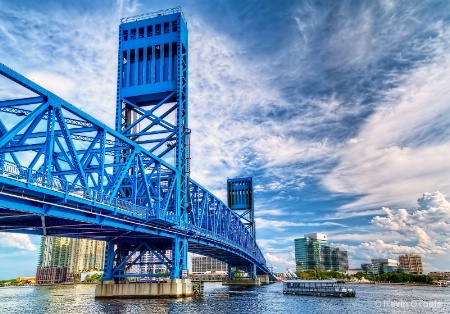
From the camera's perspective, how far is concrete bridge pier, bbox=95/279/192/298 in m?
61.4

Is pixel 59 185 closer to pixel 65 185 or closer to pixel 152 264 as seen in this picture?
pixel 65 185

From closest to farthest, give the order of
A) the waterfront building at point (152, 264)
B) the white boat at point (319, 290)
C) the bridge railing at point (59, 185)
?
the bridge railing at point (59, 185) < the waterfront building at point (152, 264) < the white boat at point (319, 290)

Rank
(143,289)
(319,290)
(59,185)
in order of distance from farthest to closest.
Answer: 1. (319,290)
2. (143,289)
3. (59,185)

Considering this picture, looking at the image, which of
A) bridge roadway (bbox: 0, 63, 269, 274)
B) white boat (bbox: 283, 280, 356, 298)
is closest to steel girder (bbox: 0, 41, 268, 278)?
bridge roadway (bbox: 0, 63, 269, 274)

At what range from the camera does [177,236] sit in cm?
6562

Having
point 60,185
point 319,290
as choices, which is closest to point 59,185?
point 60,185

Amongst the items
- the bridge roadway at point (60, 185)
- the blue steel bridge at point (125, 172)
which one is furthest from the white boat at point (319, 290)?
the bridge roadway at point (60, 185)

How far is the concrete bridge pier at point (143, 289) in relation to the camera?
6141cm

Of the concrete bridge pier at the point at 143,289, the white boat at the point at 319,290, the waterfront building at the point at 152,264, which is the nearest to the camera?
the concrete bridge pier at the point at 143,289

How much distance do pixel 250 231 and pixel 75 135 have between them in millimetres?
122569

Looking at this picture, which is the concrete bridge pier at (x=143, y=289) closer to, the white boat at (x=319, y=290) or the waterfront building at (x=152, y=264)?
the waterfront building at (x=152, y=264)

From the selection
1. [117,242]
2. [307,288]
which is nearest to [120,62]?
[117,242]

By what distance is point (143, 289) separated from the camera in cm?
6175

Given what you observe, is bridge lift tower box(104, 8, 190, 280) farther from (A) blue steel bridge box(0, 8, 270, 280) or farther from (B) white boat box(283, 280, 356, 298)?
(B) white boat box(283, 280, 356, 298)
